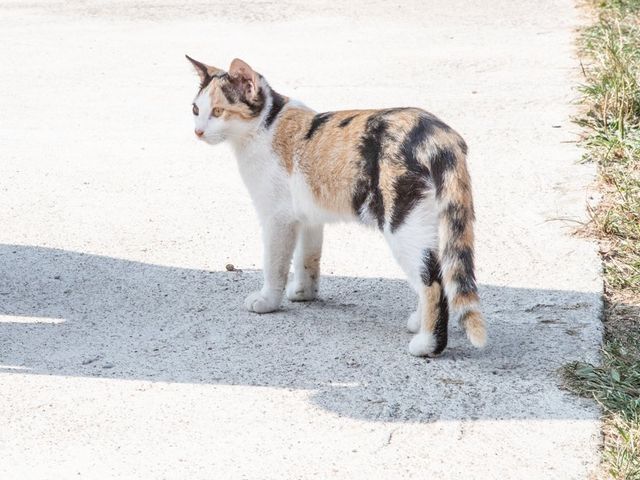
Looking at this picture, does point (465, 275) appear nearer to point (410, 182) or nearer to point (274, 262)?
point (410, 182)

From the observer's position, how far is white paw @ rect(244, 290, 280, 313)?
5344 mm

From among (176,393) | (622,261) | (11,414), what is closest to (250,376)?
(176,393)

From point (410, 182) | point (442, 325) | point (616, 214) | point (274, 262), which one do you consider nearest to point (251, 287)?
point (274, 262)

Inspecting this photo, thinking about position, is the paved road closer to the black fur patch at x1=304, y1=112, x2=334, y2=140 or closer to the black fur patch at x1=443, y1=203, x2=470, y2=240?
the black fur patch at x1=443, y1=203, x2=470, y2=240

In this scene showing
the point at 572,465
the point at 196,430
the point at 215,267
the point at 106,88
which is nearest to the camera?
the point at 572,465

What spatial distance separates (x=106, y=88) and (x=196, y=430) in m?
5.11

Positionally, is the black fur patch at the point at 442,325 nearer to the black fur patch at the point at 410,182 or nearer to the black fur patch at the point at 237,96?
the black fur patch at the point at 410,182

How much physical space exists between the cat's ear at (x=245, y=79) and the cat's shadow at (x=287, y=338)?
1044mm

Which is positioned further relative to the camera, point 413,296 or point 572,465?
point 413,296

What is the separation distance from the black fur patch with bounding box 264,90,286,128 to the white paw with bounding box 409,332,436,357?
1.30m

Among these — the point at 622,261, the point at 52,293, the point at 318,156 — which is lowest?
the point at 52,293

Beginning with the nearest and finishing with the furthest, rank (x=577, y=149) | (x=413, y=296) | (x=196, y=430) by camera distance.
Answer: (x=196, y=430)
(x=413, y=296)
(x=577, y=149)

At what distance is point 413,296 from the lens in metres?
5.58

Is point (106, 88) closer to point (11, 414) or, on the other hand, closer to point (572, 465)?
point (11, 414)
